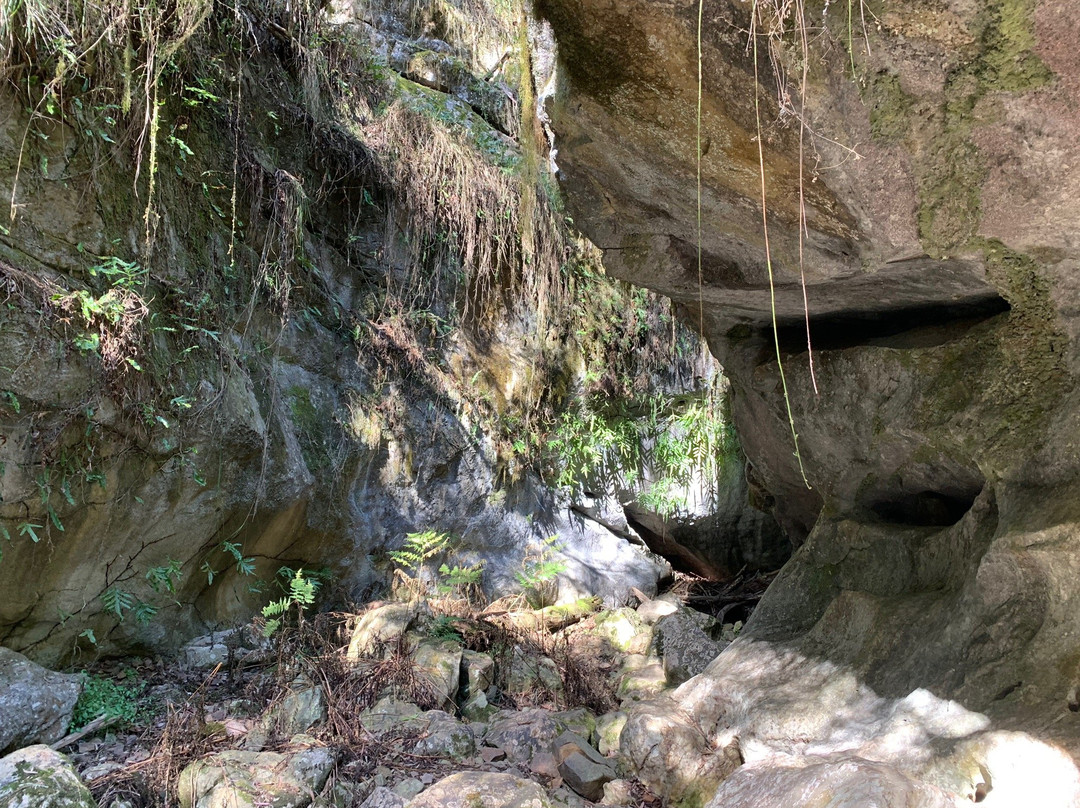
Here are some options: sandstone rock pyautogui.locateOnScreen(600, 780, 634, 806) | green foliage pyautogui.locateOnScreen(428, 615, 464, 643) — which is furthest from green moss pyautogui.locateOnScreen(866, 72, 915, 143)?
green foliage pyautogui.locateOnScreen(428, 615, 464, 643)

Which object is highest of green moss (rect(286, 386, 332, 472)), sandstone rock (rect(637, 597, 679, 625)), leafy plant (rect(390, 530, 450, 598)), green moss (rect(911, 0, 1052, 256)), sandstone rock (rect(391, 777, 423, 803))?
green moss (rect(911, 0, 1052, 256))

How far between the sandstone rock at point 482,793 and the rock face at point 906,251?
1411mm

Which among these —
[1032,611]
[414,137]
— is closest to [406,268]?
[414,137]

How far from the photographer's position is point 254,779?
3.12m

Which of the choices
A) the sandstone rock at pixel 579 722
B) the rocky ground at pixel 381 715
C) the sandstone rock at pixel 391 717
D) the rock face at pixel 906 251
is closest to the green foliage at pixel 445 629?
the rocky ground at pixel 381 715

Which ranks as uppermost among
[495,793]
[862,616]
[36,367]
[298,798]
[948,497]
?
[36,367]

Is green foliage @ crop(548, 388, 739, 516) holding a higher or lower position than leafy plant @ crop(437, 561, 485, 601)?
higher

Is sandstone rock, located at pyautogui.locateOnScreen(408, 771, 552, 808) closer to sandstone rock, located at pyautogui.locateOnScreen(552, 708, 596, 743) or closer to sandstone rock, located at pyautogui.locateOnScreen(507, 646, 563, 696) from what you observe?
sandstone rock, located at pyautogui.locateOnScreen(552, 708, 596, 743)

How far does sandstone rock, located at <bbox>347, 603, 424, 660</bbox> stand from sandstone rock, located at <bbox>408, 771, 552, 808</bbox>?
1797 mm

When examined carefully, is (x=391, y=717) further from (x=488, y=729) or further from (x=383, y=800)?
(x=383, y=800)

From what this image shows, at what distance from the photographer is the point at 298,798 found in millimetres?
3057

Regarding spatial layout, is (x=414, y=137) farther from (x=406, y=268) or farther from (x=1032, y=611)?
(x=1032, y=611)

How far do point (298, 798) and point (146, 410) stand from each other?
7.59ft

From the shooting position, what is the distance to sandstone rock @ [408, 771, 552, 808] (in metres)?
2.74
